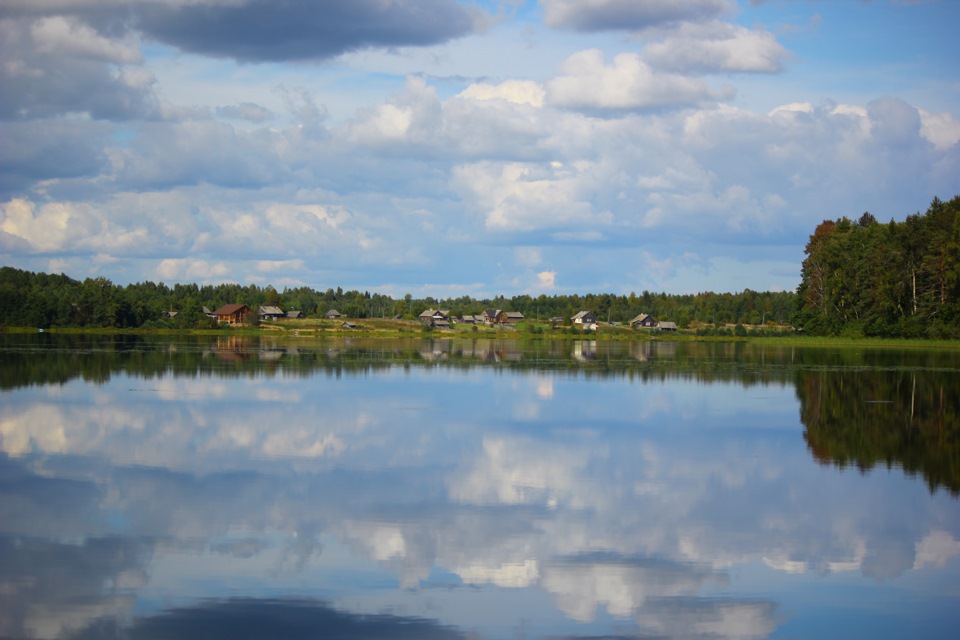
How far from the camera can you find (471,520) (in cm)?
1589

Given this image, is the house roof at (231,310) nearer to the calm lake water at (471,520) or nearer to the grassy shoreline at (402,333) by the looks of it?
the grassy shoreline at (402,333)

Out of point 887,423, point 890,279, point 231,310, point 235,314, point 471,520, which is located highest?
point 890,279

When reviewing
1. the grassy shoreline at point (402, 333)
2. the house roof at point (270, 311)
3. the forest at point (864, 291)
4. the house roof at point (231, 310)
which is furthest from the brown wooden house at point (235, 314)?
the forest at point (864, 291)

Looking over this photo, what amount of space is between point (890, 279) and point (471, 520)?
81.3 meters

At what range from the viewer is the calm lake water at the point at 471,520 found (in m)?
11.3

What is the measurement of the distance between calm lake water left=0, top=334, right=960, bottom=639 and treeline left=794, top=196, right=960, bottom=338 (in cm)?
5215

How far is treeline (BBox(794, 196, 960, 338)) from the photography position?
3177 inches

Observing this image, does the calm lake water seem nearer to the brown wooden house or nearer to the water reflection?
the water reflection

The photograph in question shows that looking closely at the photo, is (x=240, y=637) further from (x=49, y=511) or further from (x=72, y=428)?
(x=72, y=428)

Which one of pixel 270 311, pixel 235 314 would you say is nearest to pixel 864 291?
pixel 235 314

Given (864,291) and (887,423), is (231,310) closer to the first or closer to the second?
(864,291)

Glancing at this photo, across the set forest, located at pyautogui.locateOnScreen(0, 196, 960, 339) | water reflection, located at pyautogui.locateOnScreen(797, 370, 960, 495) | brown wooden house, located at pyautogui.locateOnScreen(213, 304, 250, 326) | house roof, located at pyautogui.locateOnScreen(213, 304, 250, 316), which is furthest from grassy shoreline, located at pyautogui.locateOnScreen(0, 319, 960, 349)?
water reflection, located at pyautogui.locateOnScreen(797, 370, 960, 495)

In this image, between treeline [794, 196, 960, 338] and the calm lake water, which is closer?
the calm lake water

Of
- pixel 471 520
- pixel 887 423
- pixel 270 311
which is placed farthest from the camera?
pixel 270 311
